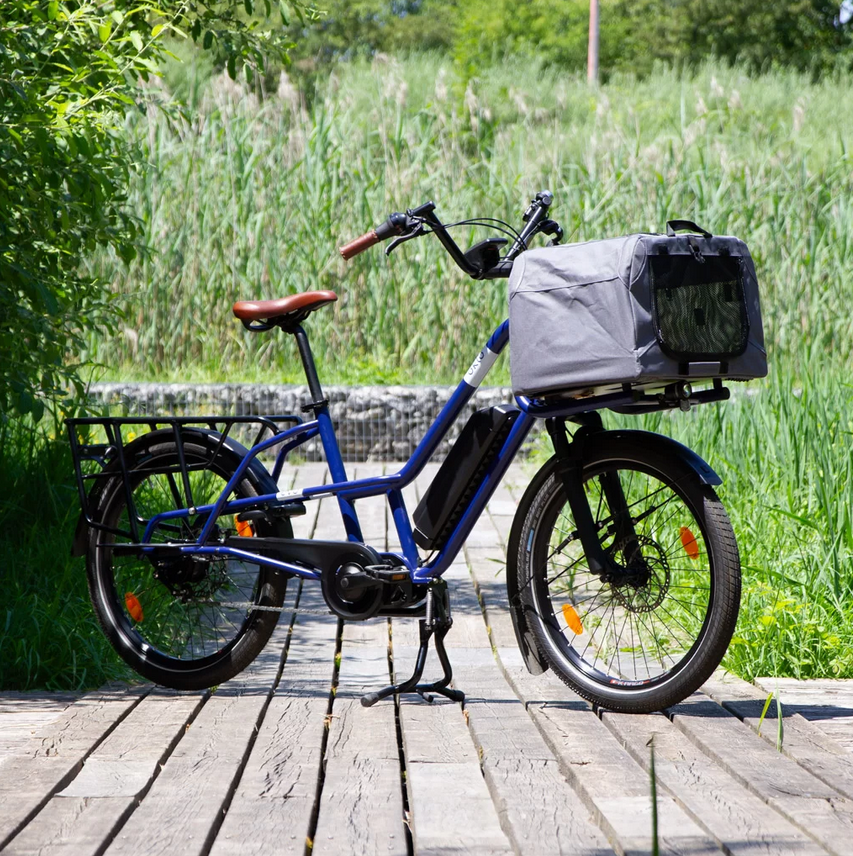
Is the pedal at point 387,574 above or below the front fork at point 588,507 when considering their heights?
below

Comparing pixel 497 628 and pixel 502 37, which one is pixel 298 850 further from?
pixel 502 37

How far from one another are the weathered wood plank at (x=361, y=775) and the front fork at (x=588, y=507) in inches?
27.5

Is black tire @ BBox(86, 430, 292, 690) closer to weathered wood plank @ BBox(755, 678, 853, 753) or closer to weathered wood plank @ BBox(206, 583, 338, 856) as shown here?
weathered wood plank @ BBox(206, 583, 338, 856)

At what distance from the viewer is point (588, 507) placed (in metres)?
3.28

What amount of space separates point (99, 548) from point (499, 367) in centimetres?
547

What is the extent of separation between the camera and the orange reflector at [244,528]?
3.59 m

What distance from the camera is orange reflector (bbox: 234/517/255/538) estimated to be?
359 centimetres

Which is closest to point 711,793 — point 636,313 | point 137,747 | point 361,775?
point 361,775

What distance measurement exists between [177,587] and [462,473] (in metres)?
0.96

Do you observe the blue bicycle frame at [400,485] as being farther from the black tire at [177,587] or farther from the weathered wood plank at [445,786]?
the weathered wood plank at [445,786]

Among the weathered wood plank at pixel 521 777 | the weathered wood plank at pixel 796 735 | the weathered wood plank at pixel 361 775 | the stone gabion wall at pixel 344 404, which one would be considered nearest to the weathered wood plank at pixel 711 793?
the weathered wood plank at pixel 796 735

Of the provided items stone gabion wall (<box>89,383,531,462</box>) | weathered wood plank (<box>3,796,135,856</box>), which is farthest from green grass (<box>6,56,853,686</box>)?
weathered wood plank (<box>3,796,135,856</box>)

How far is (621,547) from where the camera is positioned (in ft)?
10.7

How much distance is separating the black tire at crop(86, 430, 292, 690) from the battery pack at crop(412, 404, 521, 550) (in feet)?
1.45
